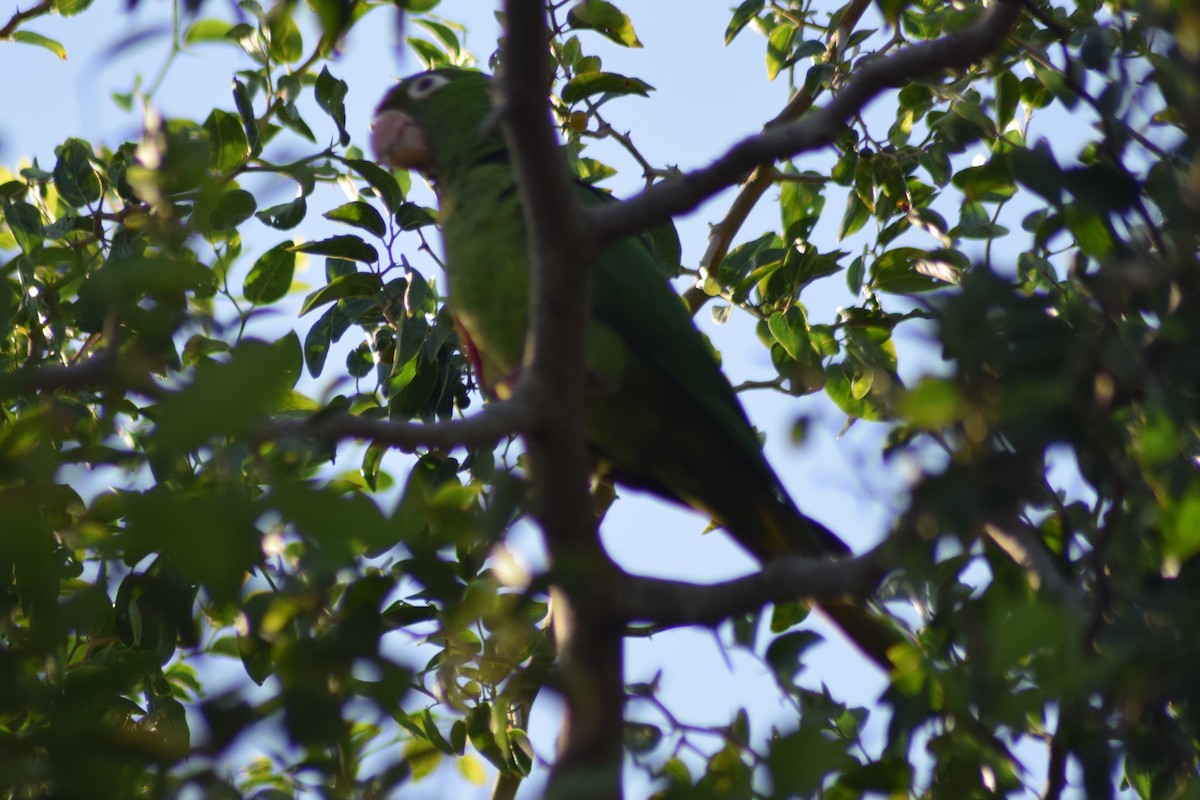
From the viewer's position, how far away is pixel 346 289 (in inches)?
89.7

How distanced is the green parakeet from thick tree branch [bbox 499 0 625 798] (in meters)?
0.75

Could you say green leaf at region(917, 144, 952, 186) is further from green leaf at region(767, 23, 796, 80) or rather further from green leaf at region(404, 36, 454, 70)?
green leaf at region(404, 36, 454, 70)

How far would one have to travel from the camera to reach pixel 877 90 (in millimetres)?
1223

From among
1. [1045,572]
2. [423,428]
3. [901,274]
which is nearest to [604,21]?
[901,274]

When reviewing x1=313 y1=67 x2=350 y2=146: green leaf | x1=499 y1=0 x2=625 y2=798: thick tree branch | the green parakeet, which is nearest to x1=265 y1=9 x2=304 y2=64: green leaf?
x1=313 y1=67 x2=350 y2=146: green leaf

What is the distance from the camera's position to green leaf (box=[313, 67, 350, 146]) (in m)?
2.28

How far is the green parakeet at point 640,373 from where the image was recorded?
2.21 meters

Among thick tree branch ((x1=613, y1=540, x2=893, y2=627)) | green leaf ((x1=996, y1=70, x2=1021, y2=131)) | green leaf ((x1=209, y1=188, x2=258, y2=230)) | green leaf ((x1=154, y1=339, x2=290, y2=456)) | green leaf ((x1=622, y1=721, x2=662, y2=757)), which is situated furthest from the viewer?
green leaf ((x1=996, y1=70, x2=1021, y2=131))

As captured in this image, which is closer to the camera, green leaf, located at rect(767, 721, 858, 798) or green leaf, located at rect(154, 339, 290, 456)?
green leaf, located at rect(154, 339, 290, 456)

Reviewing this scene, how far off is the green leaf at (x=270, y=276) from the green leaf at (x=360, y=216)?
0.38 ft

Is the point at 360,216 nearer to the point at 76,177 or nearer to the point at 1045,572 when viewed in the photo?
the point at 76,177

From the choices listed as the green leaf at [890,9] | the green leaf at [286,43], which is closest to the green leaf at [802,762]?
the green leaf at [890,9]

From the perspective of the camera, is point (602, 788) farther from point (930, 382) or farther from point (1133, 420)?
point (1133, 420)

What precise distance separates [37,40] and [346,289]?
114cm
